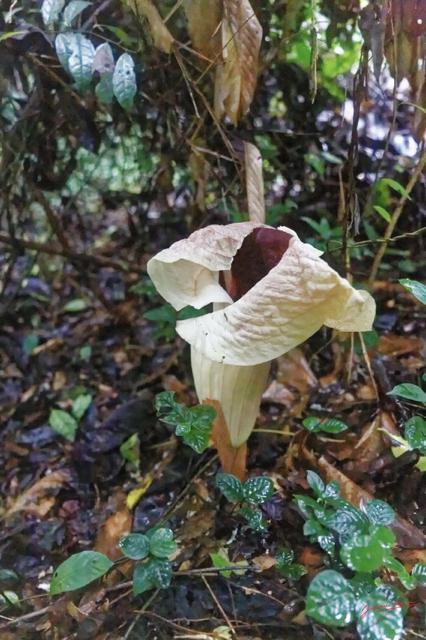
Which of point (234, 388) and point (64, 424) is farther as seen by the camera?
point (64, 424)

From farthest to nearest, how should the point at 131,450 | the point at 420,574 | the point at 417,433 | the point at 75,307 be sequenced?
the point at 75,307 → the point at 131,450 → the point at 417,433 → the point at 420,574

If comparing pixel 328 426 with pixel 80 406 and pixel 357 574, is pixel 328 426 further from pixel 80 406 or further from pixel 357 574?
pixel 80 406

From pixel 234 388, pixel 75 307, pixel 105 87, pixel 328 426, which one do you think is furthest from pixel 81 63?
pixel 75 307

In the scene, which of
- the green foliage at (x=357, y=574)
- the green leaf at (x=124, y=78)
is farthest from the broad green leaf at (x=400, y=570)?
the green leaf at (x=124, y=78)

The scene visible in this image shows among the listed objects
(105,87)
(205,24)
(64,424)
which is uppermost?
(205,24)

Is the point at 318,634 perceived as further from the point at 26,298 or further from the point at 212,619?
the point at 26,298

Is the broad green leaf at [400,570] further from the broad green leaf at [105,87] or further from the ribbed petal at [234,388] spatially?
the broad green leaf at [105,87]
